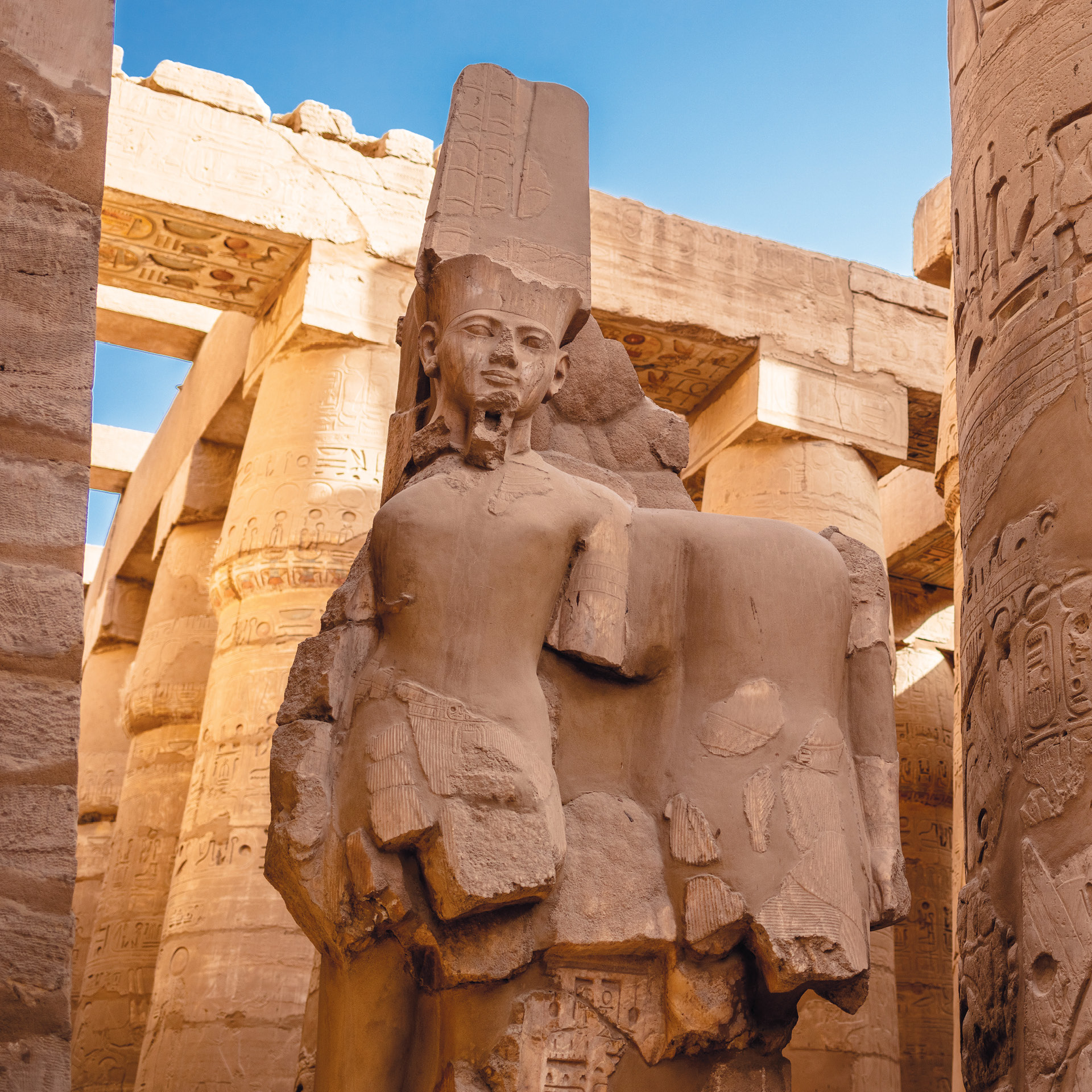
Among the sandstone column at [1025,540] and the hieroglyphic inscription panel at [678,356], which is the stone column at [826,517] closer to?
the hieroglyphic inscription panel at [678,356]

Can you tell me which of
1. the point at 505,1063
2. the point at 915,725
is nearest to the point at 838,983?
the point at 505,1063

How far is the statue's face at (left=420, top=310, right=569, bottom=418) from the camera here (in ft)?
9.53

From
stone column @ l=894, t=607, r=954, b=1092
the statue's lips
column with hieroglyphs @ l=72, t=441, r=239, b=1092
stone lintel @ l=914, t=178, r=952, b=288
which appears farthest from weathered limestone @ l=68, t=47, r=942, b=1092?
the statue's lips

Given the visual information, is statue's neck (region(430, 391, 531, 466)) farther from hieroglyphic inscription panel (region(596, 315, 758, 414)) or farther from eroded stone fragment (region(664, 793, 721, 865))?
hieroglyphic inscription panel (region(596, 315, 758, 414))

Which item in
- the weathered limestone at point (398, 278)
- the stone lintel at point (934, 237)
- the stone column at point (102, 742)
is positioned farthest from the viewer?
the stone column at point (102, 742)

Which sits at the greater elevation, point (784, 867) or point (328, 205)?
point (328, 205)

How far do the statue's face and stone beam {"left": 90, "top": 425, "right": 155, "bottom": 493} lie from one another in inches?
420

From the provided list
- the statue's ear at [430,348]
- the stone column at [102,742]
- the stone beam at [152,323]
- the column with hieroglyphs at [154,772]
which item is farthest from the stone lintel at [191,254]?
the statue's ear at [430,348]

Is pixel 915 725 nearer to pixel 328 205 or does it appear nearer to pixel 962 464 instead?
pixel 328 205

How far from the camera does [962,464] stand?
12.1ft

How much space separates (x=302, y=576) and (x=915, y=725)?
211 inches

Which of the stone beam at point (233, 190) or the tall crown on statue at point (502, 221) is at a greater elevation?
the stone beam at point (233, 190)

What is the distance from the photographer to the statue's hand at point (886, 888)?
273 centimetres

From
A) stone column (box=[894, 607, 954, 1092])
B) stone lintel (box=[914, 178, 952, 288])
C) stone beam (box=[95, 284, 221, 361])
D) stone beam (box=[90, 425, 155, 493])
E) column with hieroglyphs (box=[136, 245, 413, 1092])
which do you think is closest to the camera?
column with hieroglyphs (box=[136, 245, 413, 1092])
